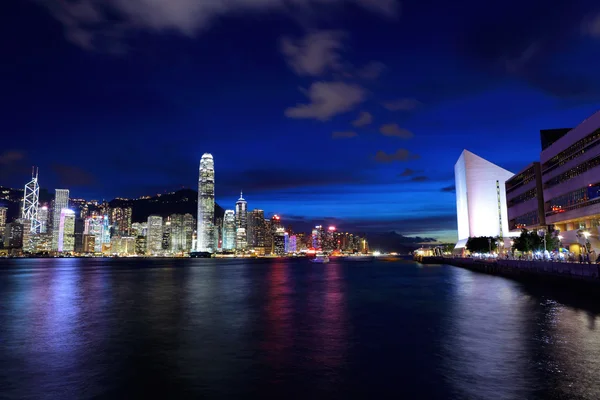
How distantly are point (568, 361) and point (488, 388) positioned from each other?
16.0 feet

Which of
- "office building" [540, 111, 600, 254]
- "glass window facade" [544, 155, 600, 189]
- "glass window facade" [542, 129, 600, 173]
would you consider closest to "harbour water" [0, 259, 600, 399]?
"office building" [540, 111, 600, 254]

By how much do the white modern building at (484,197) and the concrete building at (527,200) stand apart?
106 feet

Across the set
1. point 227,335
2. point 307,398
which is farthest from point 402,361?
point 227,335

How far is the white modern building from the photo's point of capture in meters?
153

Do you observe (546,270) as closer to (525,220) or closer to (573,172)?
(573,172)

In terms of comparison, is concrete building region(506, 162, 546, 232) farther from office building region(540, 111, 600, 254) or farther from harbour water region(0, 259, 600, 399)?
harbour water region(0, 259, 600, 399)

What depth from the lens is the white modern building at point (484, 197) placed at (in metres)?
153

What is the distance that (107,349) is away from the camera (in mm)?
19172

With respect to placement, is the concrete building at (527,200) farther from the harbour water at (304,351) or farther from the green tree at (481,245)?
the harbour water at (304,351)

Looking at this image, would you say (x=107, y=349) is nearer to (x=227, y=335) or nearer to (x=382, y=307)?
(x=227, y=335)

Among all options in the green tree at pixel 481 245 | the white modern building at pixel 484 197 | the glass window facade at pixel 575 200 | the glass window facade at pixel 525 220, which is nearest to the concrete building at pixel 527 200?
the glass window facade at pixel 525 220

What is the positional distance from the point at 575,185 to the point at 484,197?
3281 inches

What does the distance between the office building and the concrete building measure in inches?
244

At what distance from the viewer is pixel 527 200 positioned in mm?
102875
